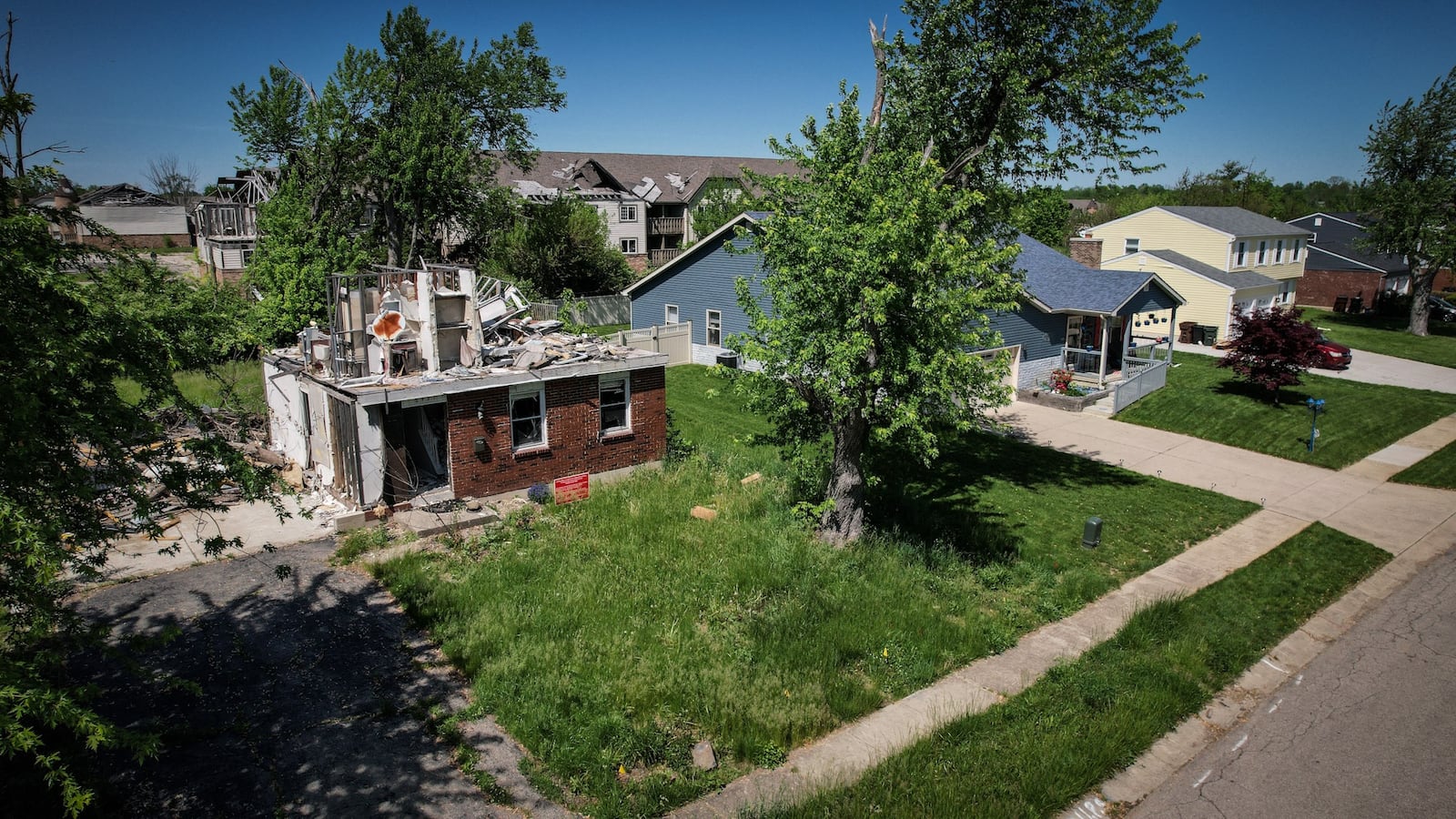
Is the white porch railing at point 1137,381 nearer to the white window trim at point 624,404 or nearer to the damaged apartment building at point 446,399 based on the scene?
the damaged apartment building at point 446,399

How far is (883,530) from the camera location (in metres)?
14.8

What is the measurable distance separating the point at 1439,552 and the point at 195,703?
819 inches

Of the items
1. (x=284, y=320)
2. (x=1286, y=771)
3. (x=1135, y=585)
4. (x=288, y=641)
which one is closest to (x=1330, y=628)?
(x=1135, y=585)

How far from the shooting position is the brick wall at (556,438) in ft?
51.7

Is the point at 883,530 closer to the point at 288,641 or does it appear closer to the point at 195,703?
the point at 288,641

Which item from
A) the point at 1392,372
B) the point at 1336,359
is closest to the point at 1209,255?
the point at 1336,359

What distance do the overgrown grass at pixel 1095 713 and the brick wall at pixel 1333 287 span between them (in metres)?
43.8

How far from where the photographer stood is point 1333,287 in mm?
48969

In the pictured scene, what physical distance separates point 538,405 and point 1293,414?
22494 millimetres

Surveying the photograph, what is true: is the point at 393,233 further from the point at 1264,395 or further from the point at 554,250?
the point at 1264,395

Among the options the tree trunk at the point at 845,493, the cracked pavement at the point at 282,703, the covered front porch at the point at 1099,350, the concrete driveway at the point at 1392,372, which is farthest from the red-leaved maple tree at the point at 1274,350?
the cracked pavement at the point at 282,703

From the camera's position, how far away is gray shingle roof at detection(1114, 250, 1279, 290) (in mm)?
36750

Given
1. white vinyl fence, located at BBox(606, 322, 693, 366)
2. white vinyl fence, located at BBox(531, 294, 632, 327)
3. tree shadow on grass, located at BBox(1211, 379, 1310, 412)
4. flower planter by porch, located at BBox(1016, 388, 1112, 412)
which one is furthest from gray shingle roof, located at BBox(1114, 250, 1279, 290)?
white vinyl fence, located at BBox(531, 294, 632, 327)

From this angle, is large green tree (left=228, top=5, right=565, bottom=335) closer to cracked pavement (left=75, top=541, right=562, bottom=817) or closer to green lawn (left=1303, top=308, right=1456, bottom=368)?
cracked pavement (left=75, top=541, right=562, bottom=817)
